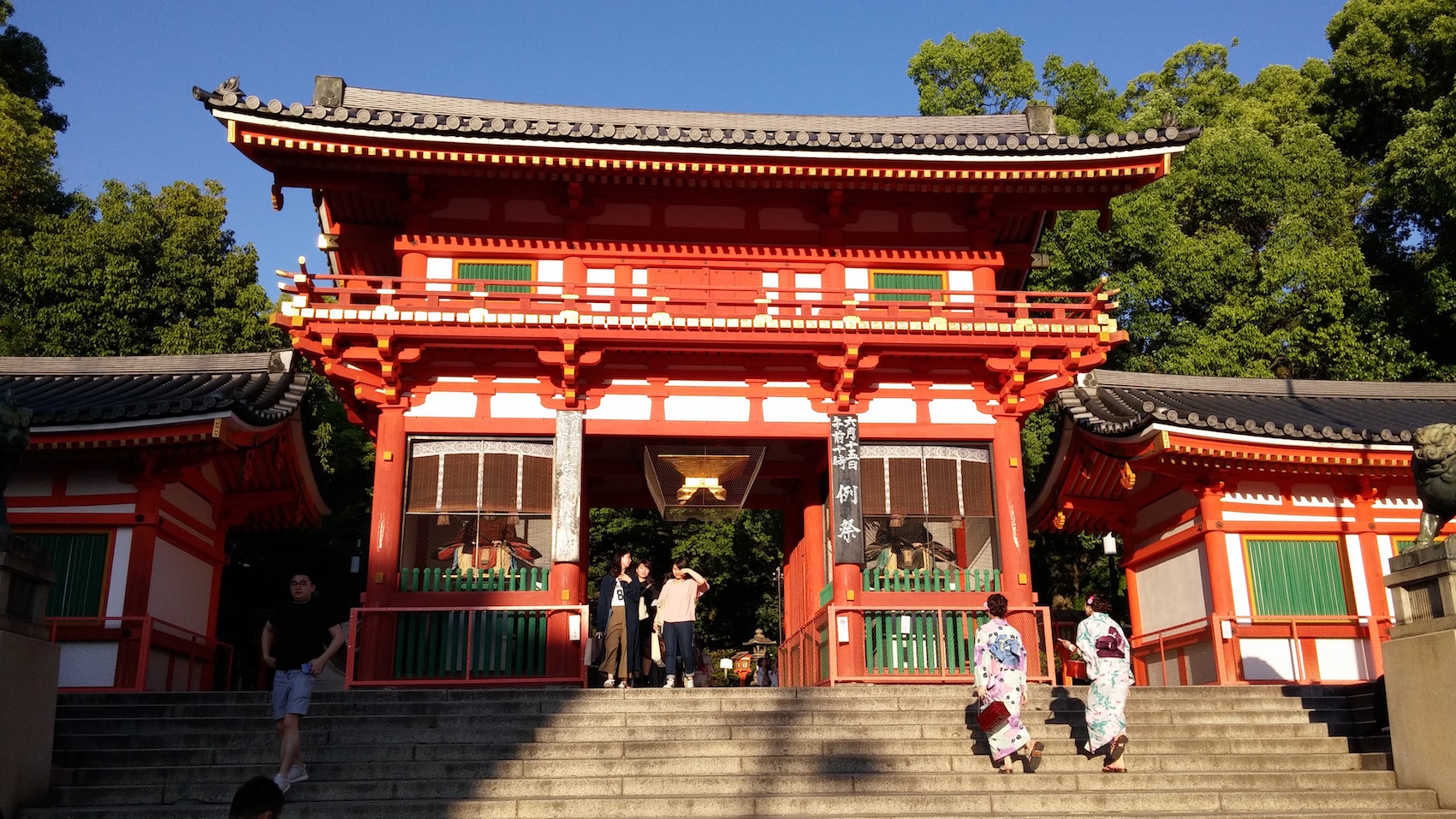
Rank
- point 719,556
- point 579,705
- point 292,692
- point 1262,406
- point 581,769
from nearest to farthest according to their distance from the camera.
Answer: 1. point 292,692
2. point 581,769
3. point 579,705
4. point 1262,406
5. point 719,556

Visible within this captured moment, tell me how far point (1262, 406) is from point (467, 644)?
491 inches

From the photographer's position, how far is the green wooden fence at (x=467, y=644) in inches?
508

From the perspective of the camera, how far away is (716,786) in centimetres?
880

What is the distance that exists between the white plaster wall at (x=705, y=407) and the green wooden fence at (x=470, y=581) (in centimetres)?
266

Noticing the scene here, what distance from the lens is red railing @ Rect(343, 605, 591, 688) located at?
12.8 metres

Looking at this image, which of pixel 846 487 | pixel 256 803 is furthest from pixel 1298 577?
pixel 256 803

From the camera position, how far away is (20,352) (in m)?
24.6

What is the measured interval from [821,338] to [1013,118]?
27.5 feet

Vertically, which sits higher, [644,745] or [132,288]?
[132,288]

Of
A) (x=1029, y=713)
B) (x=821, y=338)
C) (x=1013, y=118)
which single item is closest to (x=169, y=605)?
(x=821, y=338)

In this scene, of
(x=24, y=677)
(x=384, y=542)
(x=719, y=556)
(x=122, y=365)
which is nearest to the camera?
(x=24, y=677)

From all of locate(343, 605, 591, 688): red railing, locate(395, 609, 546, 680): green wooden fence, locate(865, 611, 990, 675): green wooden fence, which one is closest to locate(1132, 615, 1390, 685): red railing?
locate(865, 611, 990, 675): green wooden fence

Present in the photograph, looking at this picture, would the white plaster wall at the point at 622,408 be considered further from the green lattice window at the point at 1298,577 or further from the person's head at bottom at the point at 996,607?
the green lattice window at the point at 1298,577

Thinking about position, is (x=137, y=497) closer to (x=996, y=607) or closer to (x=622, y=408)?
(x=622, y=408)
